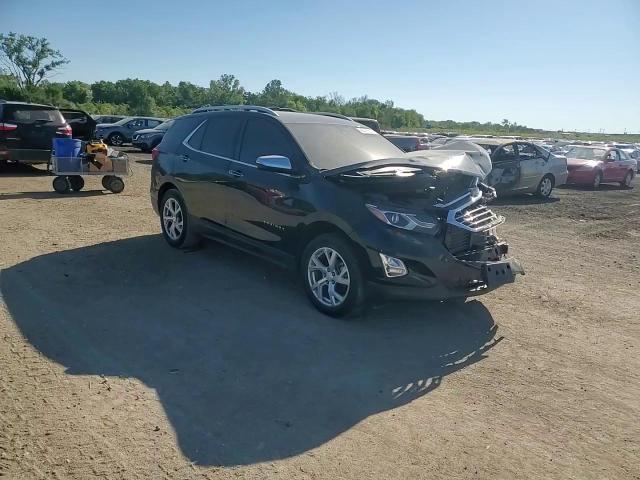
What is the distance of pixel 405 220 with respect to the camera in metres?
4.68

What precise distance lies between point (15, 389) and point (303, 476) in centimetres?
203

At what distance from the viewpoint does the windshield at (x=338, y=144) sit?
550 cm

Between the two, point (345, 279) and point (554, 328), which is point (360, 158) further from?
point (554, 328)

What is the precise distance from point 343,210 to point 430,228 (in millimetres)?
786

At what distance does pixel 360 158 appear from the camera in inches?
229

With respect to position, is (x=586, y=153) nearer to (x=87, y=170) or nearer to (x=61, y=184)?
(x=87, y=170)

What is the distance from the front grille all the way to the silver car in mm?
9059

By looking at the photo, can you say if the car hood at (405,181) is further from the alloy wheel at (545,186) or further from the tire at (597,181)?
the tire at (597,181)

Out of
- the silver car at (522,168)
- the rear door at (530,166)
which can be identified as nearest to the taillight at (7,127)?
the silver car at (522,168)

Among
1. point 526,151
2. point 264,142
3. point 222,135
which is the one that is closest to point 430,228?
point 264,142

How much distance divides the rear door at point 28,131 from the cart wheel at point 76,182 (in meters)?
2.20

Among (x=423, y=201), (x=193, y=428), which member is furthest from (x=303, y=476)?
(x=423, y=201)

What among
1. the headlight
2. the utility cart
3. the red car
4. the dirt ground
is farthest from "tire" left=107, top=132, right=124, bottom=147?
the headlight

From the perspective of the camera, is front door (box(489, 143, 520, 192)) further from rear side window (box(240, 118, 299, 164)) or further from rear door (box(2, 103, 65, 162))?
rear door (box(2, 103, 65, 162))
